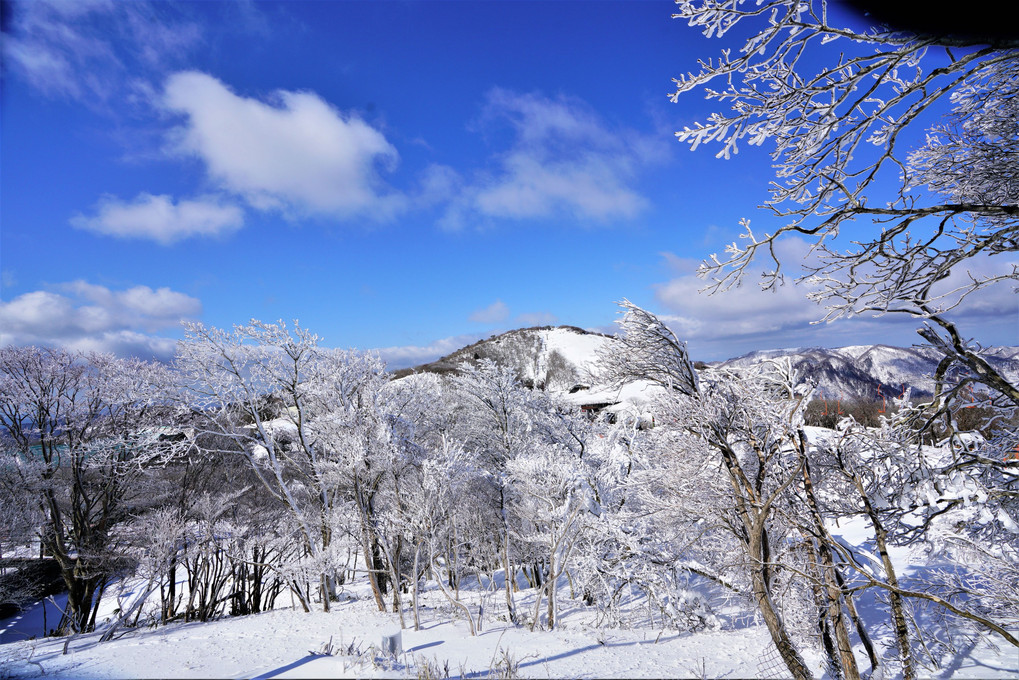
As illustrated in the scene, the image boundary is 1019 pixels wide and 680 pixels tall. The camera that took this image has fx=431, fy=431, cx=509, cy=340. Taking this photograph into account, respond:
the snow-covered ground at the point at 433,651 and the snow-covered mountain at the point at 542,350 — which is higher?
the snow-covered mountain at the point at 542,350

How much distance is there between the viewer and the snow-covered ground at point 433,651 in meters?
4.03

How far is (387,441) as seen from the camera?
41.4 feet

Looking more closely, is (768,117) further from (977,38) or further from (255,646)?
(255,646)

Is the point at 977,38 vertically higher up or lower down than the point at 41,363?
lower down

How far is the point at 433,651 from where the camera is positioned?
8.30 meters

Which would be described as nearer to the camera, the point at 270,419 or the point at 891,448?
the point at 891,448

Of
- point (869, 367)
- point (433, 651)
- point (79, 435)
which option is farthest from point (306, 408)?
point (869, 367)

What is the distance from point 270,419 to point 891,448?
61.8 feet

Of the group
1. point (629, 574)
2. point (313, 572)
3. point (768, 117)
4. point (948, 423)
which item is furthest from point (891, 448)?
point (313, 572)

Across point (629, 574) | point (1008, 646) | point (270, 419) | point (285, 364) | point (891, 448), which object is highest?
point (285, 364)

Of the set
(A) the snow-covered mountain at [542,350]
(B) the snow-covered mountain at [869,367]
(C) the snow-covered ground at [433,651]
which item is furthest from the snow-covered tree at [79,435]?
(A) the snow-covered mountain at [542,350]

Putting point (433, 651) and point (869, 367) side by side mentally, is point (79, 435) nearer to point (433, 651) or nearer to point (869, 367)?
point (433, 651)

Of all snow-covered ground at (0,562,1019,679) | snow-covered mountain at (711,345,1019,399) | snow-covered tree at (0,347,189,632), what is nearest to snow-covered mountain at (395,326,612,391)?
snow-covered mountain at (711,345,1019,399)

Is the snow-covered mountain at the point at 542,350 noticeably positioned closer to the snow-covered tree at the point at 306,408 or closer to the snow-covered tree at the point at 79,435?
the snow-covered tree at the point at 306,408
